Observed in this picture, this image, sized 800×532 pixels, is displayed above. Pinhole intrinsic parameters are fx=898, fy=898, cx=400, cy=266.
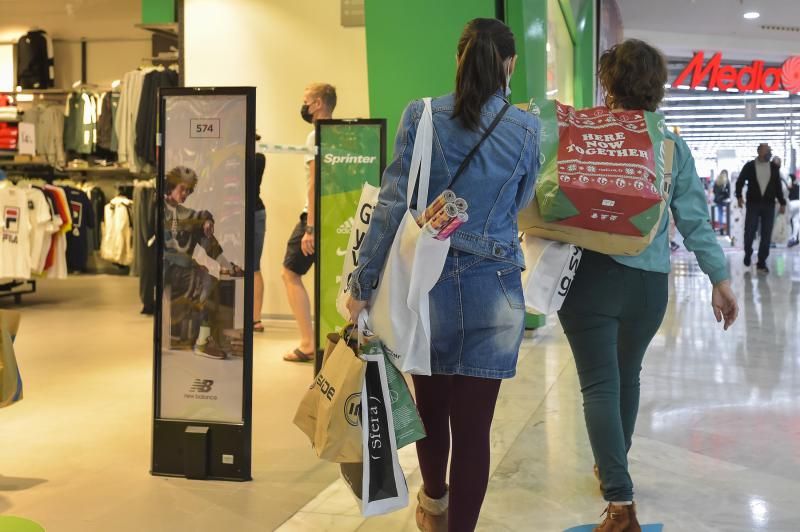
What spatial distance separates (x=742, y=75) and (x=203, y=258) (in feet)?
56.4

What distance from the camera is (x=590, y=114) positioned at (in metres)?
2.50

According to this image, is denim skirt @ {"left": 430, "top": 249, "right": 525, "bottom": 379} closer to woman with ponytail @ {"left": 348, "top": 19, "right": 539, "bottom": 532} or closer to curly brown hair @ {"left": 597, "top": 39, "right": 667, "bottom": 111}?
woman with ponytail @ {"left": 348, "top": 19, "right": 539, "bottom": 532}

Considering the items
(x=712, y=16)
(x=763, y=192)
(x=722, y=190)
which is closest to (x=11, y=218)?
(x=763, y=192)

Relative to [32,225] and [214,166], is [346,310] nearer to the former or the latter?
[214,166]

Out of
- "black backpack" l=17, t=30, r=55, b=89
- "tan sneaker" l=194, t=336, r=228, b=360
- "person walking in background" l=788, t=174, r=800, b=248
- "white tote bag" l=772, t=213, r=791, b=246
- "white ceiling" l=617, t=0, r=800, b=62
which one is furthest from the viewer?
"person walking in background" l=788, t=174, r=800, b=248

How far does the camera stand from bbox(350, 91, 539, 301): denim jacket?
1978 millimetres

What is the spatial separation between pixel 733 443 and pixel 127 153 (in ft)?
26.5

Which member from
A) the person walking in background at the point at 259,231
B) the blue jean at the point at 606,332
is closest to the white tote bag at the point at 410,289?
the blue jean at the point at 606,332

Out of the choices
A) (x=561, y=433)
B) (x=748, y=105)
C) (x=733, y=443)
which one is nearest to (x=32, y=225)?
(x=561, y=433)

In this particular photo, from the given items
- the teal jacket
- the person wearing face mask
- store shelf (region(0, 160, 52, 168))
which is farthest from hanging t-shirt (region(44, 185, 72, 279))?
the teal jacket

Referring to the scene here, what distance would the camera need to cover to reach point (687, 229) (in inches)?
100

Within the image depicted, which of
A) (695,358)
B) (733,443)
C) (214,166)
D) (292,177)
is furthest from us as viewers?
(292,177)

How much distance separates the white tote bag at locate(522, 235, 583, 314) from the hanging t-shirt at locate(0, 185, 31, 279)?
5.94 meters

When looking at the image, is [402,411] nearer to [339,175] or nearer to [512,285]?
[512,285]
